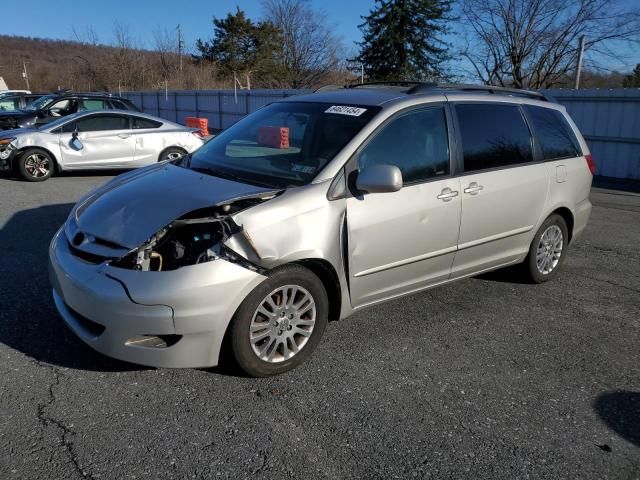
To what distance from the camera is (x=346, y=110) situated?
13.4 feet

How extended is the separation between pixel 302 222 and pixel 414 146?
3.93 ft

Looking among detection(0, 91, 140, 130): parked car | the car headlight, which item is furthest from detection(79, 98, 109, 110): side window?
the car headlight

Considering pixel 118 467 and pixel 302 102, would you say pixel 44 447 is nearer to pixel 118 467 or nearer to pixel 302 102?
pixel 118 467

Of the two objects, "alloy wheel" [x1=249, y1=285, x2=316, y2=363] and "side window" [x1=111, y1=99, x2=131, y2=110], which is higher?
"side window" [x1=111, y1=99, x2=131, y2=110]

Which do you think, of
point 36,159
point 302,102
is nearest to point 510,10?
point 36,159

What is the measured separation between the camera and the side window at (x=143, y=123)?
36.0 feet

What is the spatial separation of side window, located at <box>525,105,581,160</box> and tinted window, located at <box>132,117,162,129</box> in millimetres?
8144

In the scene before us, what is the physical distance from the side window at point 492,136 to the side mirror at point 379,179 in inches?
41.5

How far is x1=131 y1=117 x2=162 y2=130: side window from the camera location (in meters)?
11.0

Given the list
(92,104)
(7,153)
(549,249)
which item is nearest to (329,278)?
(549,249)

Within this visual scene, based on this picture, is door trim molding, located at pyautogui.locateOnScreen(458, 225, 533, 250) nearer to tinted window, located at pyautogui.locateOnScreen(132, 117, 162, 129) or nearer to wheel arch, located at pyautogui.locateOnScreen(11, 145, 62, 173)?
tinted window, located at pyautogui.locateOnScreen(132, 117, 162, 129)

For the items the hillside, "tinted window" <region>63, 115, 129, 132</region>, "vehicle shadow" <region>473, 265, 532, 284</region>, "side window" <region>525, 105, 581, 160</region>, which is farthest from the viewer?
the hillside

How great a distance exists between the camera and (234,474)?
2.57 metres

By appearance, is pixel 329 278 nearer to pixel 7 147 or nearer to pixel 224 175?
pixel 224 175
